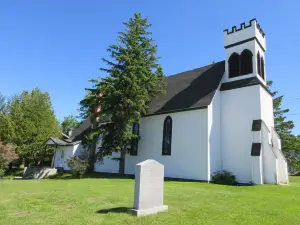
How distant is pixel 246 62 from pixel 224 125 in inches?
233

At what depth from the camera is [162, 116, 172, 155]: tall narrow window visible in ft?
68.1

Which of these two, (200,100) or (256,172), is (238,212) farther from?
(200,100)

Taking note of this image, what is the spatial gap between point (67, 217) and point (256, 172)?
14265 millimetres

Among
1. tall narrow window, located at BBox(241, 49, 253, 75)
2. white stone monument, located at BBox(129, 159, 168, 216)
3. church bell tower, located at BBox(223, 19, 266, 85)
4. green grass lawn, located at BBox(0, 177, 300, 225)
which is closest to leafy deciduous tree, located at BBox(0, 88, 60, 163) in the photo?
green grass lawn, located at BBox(0, 177, 300, 225)

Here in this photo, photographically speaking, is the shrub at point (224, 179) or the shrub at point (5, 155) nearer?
the shrub at point (224, 179)

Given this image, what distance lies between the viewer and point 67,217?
641cm

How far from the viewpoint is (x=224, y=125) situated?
1994cm

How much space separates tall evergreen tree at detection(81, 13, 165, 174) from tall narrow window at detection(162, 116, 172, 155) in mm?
2336

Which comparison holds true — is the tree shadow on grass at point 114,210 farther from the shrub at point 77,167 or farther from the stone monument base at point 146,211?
the shrub at point 77,167

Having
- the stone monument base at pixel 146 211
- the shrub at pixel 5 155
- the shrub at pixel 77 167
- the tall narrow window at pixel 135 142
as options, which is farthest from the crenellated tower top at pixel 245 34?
the shrub at pixel 5 155

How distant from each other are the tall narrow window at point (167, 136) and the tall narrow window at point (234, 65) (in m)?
6.92

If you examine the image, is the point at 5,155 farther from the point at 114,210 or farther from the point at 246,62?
the point at 246,62

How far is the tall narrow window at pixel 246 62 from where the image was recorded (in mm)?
20261

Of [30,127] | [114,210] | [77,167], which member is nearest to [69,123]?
[30,127]
